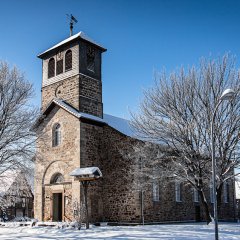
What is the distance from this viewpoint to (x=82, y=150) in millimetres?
25766

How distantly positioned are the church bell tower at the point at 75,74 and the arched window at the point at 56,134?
1754 millimetres

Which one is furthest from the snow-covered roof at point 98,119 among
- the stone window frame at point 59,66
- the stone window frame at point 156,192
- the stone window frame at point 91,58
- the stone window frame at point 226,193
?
the stone window frame at point 226,193

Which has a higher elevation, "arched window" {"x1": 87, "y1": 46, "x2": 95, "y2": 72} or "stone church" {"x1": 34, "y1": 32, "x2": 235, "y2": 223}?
"arched window" {"x1": 87, "y1": 46, "x2": 95, "y2": 72}

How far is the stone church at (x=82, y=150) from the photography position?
25906mm

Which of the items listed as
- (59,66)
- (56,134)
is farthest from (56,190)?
(59,66)

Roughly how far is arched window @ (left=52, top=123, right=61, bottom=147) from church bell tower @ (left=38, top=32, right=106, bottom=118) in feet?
5.75

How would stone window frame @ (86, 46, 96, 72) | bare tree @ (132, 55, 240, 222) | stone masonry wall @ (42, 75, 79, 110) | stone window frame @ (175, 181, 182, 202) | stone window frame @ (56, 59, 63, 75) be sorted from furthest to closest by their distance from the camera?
stone window frame @ (175, 181, 182, 202), stone window frame @ (56, 59, 63, 75), stone window frame @ (86, 46, 96, 72), stone masonry wall @ (42, 75, 79, 110), bare tree @ (132, 55, 240, 222)

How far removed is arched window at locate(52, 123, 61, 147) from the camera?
28.0 m

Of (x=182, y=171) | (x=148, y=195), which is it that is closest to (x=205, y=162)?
(x=182, y=171)

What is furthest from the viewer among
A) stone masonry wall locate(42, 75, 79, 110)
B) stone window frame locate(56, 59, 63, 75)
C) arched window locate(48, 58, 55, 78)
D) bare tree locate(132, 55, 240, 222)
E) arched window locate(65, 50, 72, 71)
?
arched window locate(48, 58, 55, 78)

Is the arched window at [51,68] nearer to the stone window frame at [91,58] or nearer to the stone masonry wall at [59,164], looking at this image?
the stone window frame at [91,58]

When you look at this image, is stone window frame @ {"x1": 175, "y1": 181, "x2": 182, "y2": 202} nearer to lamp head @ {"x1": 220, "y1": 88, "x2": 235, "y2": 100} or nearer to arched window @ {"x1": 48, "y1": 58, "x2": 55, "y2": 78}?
arched window @ {"x1": 48, "y1": 58, "x2": 55, "y2": 78}

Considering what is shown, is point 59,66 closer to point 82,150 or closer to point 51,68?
point 51,68

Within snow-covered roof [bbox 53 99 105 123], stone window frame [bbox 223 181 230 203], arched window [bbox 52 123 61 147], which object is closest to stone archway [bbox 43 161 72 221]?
arched window [bbox 52 123 61 147]
